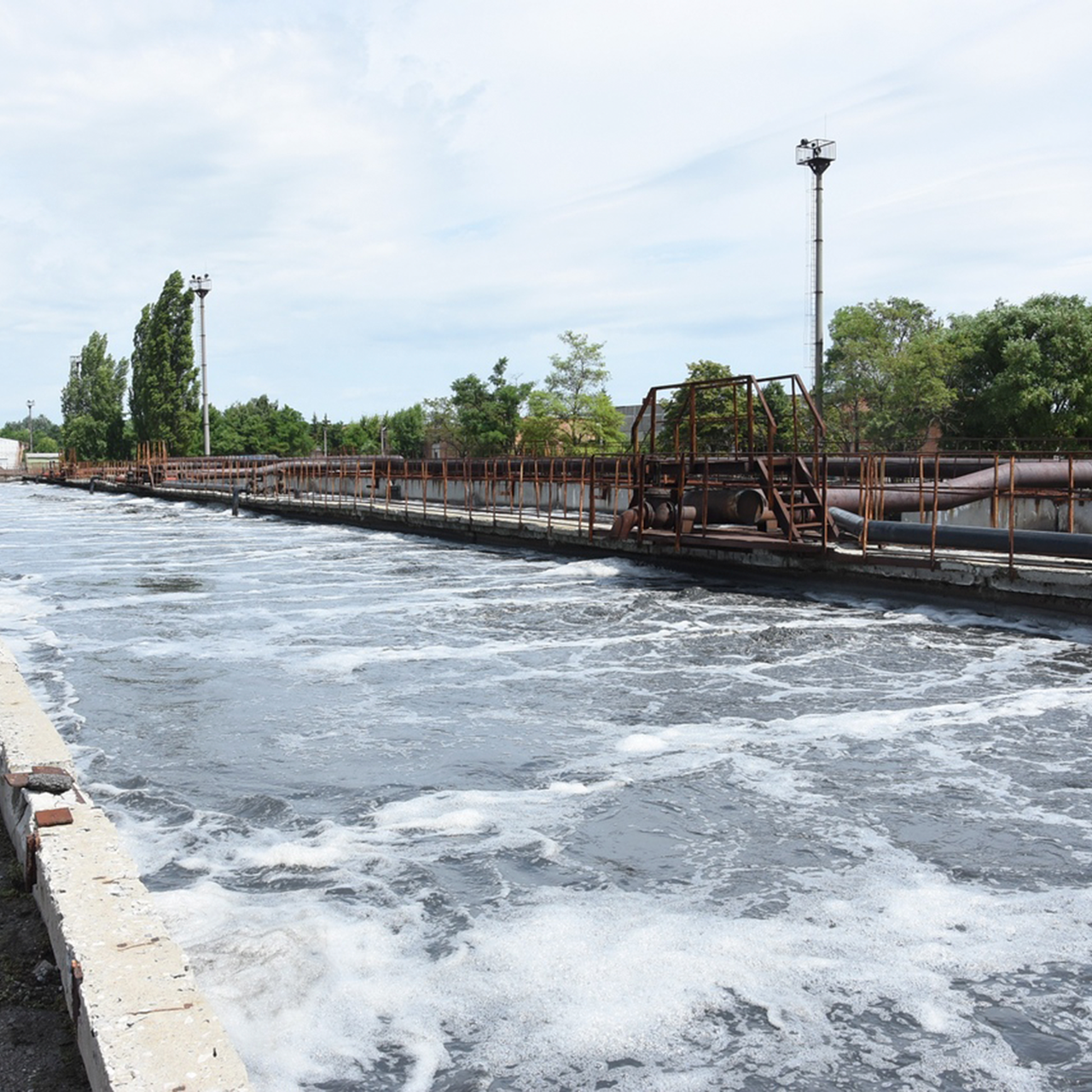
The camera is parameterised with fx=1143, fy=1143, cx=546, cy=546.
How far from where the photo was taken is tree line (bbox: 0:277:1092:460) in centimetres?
4494

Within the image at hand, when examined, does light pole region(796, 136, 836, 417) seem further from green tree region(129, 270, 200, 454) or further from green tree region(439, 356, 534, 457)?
green tree region(129, 270, 200, 454)

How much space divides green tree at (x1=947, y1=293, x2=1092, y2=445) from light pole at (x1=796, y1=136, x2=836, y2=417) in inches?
576

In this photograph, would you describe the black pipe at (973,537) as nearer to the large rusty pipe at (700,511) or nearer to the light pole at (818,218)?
the large rusty pipe at (700,511)

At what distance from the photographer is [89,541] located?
3262cm

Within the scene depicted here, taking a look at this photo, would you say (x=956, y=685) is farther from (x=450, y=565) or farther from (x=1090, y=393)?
(x=1090, y=393)

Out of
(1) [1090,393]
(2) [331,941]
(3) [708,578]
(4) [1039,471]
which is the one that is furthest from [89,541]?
(1) [1090,393]

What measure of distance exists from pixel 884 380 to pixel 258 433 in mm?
75149

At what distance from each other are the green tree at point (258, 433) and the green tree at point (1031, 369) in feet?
241

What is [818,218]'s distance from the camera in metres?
33.7

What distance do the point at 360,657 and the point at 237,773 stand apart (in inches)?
195

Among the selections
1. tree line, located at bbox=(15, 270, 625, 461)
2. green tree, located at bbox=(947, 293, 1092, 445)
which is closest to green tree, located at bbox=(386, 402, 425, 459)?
tree line, located at bbox=(15, 270, 625, 461)

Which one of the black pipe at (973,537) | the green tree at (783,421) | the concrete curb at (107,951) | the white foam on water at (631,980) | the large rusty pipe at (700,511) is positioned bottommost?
the white foam on water at (631,980)

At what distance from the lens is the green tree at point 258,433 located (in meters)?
110

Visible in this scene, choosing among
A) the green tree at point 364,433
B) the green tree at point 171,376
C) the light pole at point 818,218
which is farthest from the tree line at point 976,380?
the green tree at point 364,433
